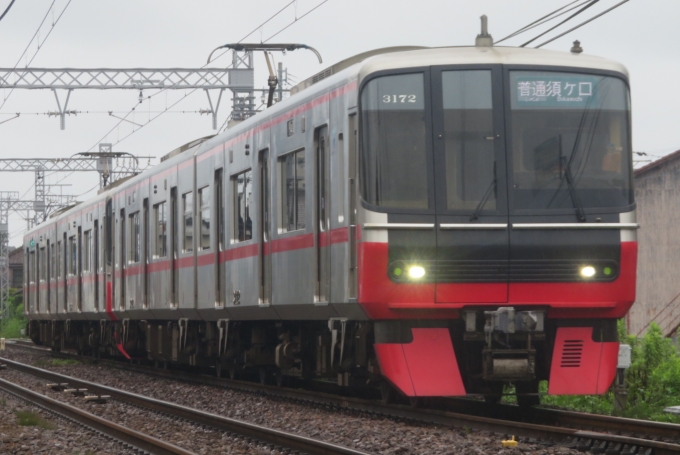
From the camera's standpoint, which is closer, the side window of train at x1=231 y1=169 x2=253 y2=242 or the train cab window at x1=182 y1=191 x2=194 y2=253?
the side window of train at x1=231 y1=169 x2=253 y2=242

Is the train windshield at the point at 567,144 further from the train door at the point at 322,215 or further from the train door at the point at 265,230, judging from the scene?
the train door at the point at 265,230

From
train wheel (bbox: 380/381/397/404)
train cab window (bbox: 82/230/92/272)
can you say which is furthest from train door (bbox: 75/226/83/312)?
train wheel (bbox: 380/381/397/404)

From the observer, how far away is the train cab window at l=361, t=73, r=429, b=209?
967cm

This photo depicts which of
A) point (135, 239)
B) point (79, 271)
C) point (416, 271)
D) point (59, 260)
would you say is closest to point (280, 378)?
point (416, 271)

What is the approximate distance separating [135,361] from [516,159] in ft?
50.4

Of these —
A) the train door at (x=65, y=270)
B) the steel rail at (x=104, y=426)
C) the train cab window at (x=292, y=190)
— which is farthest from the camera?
the train door at (x=65, y=270)

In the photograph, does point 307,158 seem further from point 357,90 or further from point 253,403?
point 253,403

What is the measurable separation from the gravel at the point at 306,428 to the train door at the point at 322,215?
1184 mm

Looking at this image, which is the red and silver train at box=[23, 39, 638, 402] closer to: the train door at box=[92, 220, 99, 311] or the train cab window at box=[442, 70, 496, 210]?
the train cab window at box=[442, 70, 496, 210]

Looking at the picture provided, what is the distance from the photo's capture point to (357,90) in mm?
9930

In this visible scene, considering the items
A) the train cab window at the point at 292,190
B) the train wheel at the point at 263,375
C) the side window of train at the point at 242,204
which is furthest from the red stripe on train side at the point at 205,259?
the train cab window at the point at 292,190

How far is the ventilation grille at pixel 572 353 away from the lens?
989 centimetres

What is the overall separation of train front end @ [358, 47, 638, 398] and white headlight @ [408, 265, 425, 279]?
0.04ft

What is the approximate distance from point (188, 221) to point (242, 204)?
2.86 meters
